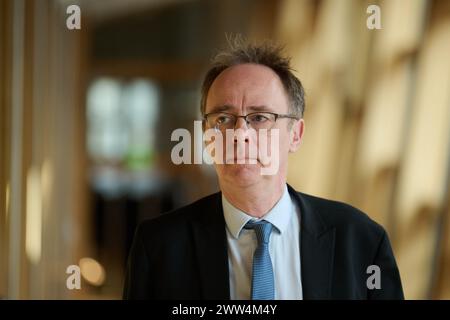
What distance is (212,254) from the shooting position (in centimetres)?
73

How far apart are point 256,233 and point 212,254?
69 millimetres

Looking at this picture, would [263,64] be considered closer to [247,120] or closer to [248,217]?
[247,120]

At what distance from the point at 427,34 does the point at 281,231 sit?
448 millimetres

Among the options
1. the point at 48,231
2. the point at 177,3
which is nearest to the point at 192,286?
the point at 48,231

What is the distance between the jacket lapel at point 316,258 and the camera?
73 centimetres

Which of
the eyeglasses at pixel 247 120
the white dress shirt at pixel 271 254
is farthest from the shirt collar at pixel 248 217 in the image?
the eyeglasses at pixel 247 120

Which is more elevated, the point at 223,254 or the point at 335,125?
the point at 335,125

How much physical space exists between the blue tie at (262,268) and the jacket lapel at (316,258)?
5 centimetres

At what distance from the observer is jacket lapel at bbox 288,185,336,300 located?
73cm

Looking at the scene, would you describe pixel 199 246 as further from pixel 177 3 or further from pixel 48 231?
pixel 177 3

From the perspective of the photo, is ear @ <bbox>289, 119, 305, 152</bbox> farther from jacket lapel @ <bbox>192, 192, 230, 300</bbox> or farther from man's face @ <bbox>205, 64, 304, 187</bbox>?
jacket lapel @ <bbox>192, 192, 230, 300</bbox>

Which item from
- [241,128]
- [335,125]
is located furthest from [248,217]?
[335,125]

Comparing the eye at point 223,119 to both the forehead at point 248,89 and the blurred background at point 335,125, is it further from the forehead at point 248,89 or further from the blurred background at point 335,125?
the blurred background at point 335,125

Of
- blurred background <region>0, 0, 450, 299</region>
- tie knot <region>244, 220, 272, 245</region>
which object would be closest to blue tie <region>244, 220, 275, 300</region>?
tie knot <region>244, 220, 272, 245</region>
